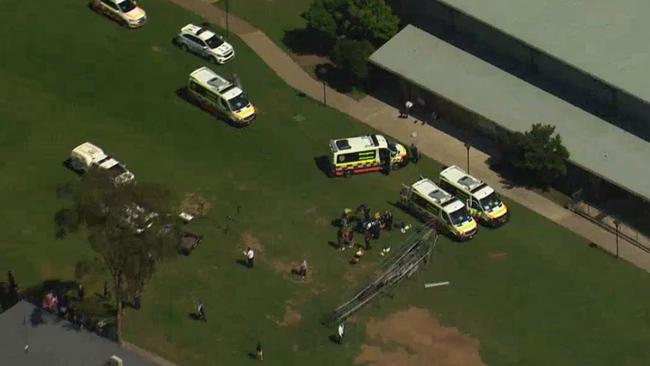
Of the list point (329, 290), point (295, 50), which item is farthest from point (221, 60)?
point (329, 290)

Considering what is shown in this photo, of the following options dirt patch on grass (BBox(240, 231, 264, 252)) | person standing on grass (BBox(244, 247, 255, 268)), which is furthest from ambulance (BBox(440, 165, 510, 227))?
person standing on grass (BBox(244, 247, 255, 268))

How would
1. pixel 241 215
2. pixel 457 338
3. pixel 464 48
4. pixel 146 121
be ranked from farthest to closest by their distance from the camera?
pixel 464 48, pixel 146 121, pixel 241 215, pixel 457 338

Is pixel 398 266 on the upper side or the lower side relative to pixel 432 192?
lower

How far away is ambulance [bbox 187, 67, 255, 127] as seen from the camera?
368 feet

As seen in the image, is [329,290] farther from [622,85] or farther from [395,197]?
[622,85]

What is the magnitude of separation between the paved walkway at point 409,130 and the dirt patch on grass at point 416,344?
14857mm

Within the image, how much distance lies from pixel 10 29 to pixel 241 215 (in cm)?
2723

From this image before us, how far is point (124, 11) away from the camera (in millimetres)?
121062

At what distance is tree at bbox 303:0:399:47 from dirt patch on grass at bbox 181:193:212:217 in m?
21.7

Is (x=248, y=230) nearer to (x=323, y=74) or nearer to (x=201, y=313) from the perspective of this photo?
(x=201, y=313)

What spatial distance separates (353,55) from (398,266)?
74.2 ft

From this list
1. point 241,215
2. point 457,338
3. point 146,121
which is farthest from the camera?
point 146,121

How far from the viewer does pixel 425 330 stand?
95.9 metres

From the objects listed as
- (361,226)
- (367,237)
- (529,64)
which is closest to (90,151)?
(361,226)
